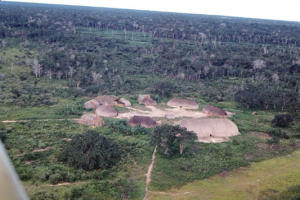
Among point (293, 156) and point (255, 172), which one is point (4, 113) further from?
point (293, 156)

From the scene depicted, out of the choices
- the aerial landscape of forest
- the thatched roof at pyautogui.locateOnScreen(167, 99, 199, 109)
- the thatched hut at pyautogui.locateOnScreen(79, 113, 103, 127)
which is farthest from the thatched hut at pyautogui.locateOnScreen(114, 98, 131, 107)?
the thatched hut at pyautogui.locateOnScreen(79, 113, 103, 127)

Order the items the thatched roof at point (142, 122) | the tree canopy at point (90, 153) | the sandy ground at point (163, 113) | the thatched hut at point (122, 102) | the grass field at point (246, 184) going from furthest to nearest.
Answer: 1. the thatched hut at point (122, 102)
2. the sandy ground at point (163, 113)
3. the thatched roof at point (142, 122)
4. the tree canopy at point (90, 153)
5. the grass field at point (246, 184)

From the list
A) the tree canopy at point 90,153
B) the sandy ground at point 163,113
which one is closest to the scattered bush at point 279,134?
the sandy ground at point 163,113

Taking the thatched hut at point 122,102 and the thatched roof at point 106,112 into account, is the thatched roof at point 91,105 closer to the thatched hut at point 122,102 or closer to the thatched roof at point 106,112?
the thatched roof at point 106,112

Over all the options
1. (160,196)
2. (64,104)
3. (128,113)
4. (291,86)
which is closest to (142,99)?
(128,113)

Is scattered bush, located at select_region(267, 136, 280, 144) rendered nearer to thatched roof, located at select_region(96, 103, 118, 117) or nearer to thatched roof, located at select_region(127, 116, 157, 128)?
thatched roof, located at select_region(127, 116, 157, 128)
